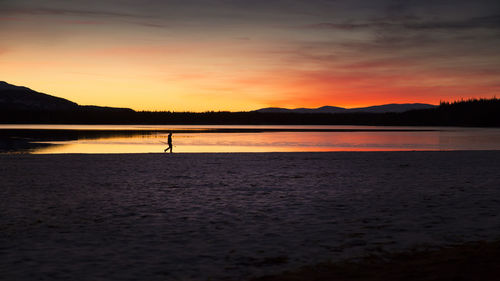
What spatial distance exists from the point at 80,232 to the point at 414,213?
28.1ft

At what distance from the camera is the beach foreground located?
8492 millimetres

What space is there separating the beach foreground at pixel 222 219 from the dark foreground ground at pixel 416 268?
0.47m

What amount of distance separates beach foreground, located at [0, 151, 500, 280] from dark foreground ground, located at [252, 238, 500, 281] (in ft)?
1.54

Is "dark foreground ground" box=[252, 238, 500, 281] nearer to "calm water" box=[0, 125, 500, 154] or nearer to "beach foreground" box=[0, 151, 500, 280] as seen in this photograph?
"beach foreground" box=[0, 151, 500, 280]

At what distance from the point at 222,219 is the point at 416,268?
5.76m

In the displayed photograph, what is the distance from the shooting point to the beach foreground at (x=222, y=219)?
27.9ft

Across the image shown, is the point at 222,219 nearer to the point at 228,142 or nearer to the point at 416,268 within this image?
the point at 416,268

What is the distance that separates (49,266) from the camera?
8.26 meters

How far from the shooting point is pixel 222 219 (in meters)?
12.3

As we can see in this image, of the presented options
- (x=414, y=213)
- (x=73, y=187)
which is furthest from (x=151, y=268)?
(x=73, y=187)

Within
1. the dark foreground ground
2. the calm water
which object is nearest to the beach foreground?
the dark foreground ground

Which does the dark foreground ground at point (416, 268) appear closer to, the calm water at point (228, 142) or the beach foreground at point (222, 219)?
the beach foreground at point (222, 219)

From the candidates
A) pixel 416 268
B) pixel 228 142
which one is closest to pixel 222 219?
pixel 416 268

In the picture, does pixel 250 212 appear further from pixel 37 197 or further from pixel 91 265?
pixel 37 197
